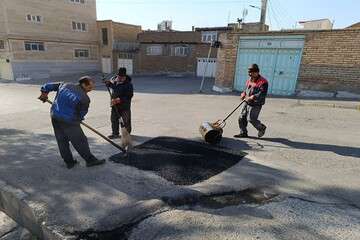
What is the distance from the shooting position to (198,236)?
117 inches

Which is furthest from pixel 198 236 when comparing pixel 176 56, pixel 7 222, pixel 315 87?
pixel 176 56

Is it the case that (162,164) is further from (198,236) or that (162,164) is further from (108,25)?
(108,25)

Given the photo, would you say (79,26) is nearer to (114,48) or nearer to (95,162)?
(114,48)

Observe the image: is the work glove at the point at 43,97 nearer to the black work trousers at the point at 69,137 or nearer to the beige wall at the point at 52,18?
the black work trousers at the point at 69,137

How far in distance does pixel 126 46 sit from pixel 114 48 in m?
1.60

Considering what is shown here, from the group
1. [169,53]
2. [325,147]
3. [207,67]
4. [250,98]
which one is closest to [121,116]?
[250,98]

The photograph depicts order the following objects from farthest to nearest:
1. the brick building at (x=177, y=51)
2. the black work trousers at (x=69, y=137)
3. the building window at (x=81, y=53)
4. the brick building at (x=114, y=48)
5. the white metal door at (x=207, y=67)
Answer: the brick building at (x=114, y=48), the building window at (x=81, y=53), the brick building at (x=177, y=51), the white metal door at (x=207, y=67), the black work trousers at (x=69, y=137)

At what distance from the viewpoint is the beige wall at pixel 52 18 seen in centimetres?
2347

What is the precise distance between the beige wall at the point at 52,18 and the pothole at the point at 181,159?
2360 cm

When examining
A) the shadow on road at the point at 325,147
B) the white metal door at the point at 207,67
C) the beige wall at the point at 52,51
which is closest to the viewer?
the shadow on road at the point at 325,147

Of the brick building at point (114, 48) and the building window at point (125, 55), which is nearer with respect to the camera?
the brick building at point (114, 48)

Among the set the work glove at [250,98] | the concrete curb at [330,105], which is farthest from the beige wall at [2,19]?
the work glove at [250,98]

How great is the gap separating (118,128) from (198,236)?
4158 millimetres

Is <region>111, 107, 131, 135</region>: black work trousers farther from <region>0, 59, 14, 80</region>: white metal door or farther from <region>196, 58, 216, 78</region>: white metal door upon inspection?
<region>0, 59, 14, 80</region>: white metal door
